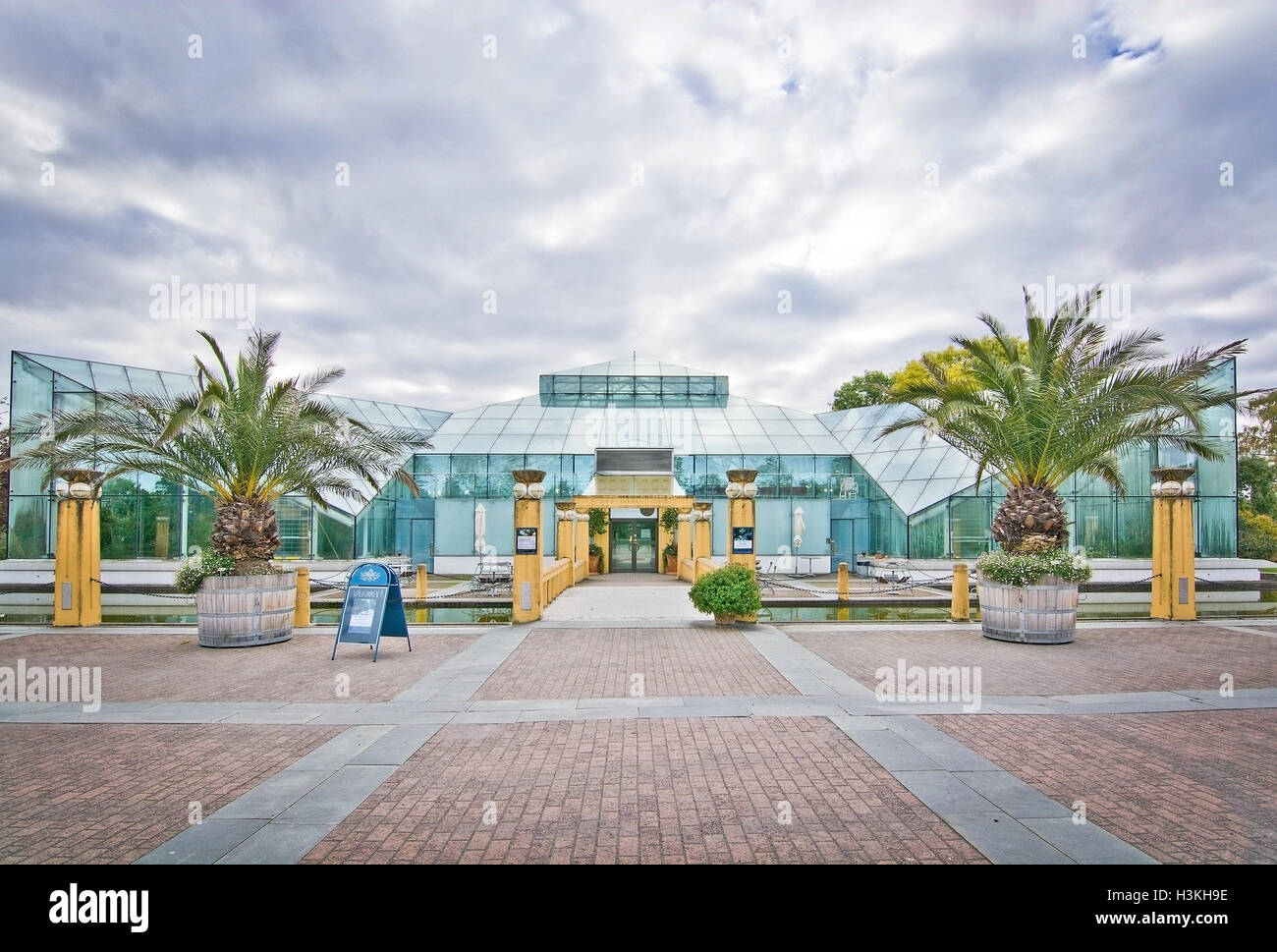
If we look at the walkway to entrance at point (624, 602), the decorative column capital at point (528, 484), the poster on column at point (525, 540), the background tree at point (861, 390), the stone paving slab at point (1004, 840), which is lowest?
the walkway to entrance at point (624, 602)

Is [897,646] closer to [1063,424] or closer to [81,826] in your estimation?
[1063,424]

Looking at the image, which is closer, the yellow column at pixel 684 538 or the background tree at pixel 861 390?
the yellow column at pixel 684 538

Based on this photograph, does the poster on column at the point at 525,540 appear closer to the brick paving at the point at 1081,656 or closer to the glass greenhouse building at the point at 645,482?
the brick paving at the point at 1081,656

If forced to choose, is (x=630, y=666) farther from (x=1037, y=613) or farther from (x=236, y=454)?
(x=236, y=454)

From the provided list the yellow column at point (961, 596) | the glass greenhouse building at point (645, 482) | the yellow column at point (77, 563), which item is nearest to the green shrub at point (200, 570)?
the yellow column at point (77, 563)

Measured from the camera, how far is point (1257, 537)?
30.5 m

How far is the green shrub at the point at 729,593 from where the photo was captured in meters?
13.0

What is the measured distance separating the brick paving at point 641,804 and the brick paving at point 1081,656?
3.35m

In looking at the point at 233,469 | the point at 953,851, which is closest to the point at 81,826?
the point at 953,851

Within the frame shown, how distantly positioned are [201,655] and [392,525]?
20.1 metres

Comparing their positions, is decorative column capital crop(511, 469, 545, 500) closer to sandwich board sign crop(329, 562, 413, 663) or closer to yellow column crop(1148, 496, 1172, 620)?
sandwich board sign crop(329, 562, 413, 663)

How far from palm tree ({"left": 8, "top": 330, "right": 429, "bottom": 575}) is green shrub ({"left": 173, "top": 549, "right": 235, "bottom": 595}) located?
5.3 inches

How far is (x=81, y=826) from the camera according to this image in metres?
4.30

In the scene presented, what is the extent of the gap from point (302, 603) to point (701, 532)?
14168mm
